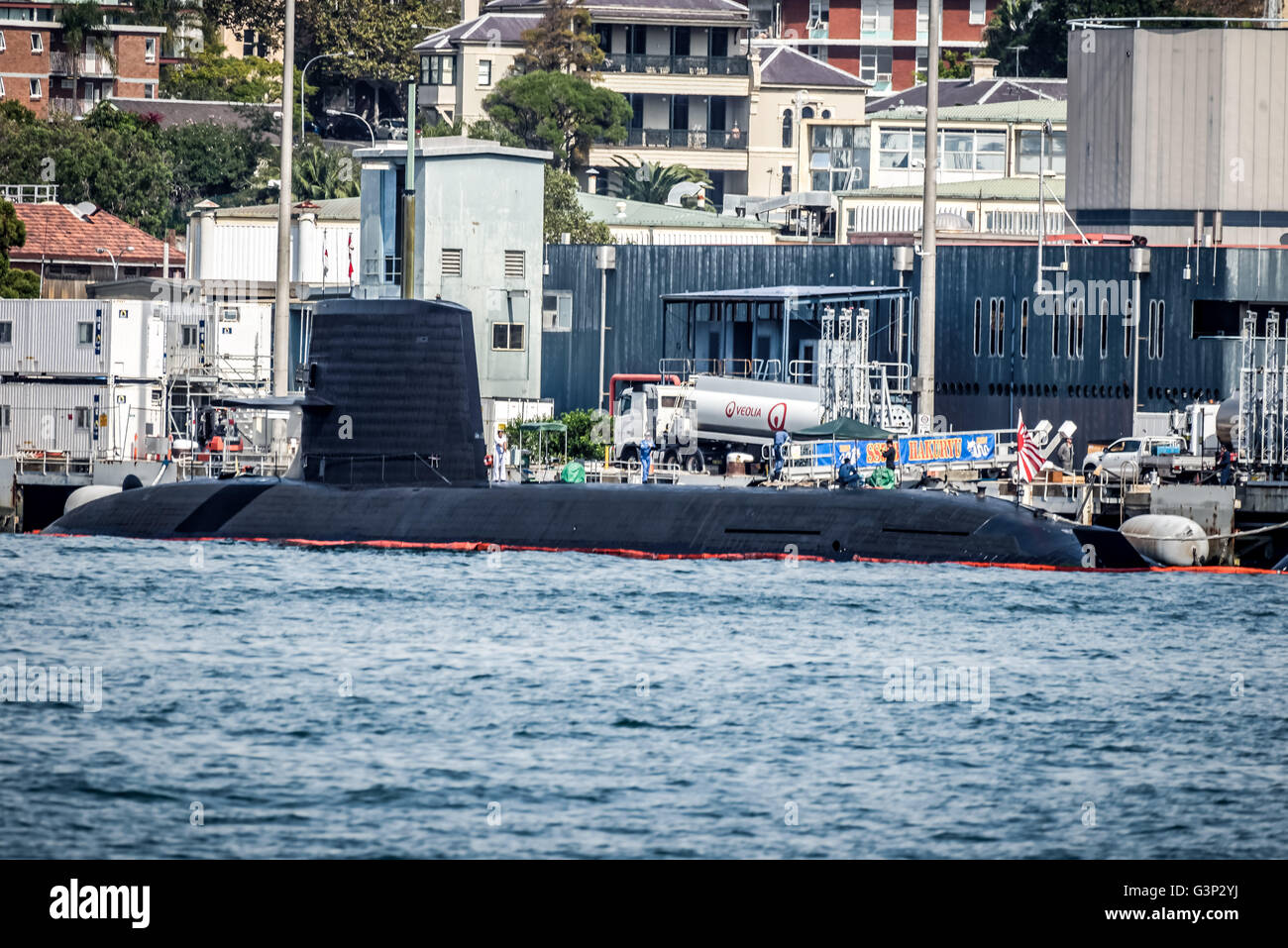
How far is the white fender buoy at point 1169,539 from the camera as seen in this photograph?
1409 inches

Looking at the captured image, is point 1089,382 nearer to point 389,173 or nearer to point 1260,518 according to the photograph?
point 1260,518

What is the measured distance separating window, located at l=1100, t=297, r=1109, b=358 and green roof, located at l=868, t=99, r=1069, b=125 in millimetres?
40427

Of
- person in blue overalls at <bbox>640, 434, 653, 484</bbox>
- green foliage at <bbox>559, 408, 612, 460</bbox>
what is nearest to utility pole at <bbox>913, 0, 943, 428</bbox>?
person in blue overalls at <bbox>640, 434, 653, 484</bbox>

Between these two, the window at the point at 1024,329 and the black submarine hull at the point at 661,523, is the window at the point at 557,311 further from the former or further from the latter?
the black submarine hull at the point at 661,523

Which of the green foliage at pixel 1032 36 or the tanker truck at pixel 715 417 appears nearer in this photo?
the tanker truck at pixel 715 417

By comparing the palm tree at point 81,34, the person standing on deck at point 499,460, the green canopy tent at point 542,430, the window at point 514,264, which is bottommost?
the person standing on deck at point 499,460

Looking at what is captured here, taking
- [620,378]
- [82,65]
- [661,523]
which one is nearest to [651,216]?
[620,378]

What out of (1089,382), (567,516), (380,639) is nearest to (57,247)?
(1089,382)

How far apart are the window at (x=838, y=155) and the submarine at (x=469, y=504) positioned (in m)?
66.4

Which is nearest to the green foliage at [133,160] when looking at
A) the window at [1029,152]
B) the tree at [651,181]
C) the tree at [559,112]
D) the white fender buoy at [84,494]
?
the tree at [559,112]

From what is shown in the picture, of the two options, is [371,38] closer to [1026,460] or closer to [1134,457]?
[1134,457]

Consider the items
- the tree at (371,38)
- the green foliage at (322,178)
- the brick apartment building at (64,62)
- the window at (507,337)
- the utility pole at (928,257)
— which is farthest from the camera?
the tree at (371,38)

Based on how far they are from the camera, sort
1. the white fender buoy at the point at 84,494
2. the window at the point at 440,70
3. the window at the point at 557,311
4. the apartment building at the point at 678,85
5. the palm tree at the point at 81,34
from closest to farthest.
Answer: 1. the white fender buoy at the point at 84,494
2. the window at the point at 557,311
3. the apartment building at the point at 678,85
4. the window at the point at 440,70
5. the palm tree at the point at 81,34
